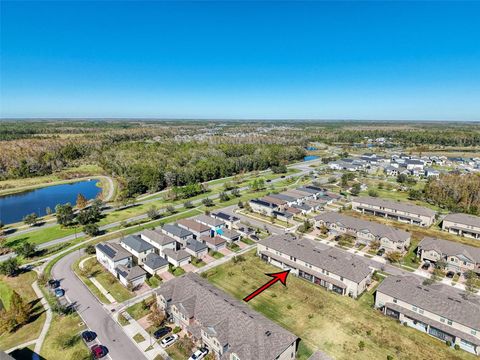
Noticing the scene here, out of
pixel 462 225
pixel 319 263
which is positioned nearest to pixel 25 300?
pixel 319 263

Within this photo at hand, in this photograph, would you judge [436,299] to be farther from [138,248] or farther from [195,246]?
[138,248]

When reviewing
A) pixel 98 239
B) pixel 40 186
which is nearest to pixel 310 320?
pixel 98 239

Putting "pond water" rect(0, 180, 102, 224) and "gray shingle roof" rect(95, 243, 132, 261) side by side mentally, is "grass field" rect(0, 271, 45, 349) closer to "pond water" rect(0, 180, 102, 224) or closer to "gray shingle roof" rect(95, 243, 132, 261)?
"gray shingle roof" rect(95, 243, 132, 261)

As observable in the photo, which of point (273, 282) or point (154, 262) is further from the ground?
point (154, 262)

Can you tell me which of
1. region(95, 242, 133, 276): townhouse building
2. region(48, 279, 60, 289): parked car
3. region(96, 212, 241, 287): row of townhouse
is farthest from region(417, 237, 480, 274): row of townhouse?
region(48, 279, 60, 289): parked car

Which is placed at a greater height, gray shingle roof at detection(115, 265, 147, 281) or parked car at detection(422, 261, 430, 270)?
gray shingle roof at detection(115, 265, 147, 281)

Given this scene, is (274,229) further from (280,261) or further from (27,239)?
(27,239)

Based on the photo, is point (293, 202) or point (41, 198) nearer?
point (293, 202)

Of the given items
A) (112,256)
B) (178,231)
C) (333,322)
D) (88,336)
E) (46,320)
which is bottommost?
(46,320)
